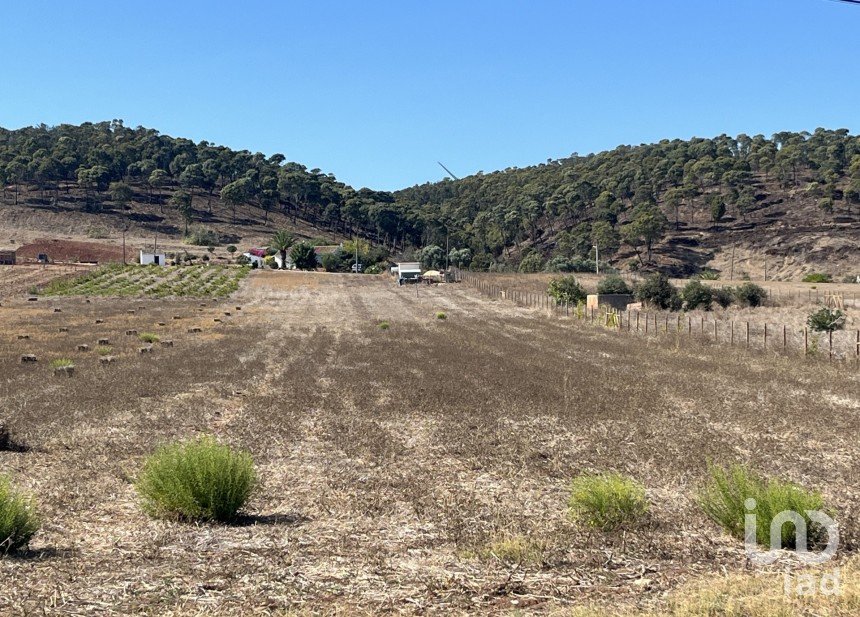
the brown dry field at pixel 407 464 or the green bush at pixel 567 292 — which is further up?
the green bush at pixel 567 292

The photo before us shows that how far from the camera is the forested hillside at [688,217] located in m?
136

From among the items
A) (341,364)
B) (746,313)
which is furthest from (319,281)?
(341,364)

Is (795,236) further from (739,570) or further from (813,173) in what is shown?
(739,570)

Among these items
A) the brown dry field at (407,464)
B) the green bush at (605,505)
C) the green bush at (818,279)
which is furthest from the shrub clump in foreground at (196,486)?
the green bush at (818,279)

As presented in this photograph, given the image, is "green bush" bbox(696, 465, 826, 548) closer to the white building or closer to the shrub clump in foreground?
the shrub clump in foreground

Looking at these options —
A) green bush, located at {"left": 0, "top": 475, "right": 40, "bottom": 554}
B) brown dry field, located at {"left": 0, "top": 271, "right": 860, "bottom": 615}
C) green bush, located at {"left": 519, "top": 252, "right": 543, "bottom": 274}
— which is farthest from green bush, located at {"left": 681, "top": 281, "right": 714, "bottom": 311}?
green bush, located at {"left": 519, "top": 252, "right": 543, "bottom": 274}

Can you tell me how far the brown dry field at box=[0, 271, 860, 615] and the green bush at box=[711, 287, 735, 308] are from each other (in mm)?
34441

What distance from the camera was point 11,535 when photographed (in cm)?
801

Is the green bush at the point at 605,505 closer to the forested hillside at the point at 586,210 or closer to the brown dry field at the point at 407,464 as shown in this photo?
the brown dry field at the point at 407,464

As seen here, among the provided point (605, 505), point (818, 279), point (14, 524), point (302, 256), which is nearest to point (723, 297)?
point (818, 279)

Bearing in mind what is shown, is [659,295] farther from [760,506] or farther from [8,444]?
[760,506]

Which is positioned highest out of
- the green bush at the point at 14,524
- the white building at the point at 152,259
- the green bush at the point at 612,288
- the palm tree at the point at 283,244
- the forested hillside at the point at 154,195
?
the forested hillside at the point at 154,195

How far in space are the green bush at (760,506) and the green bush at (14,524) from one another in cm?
789

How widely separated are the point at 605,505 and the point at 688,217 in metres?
164
